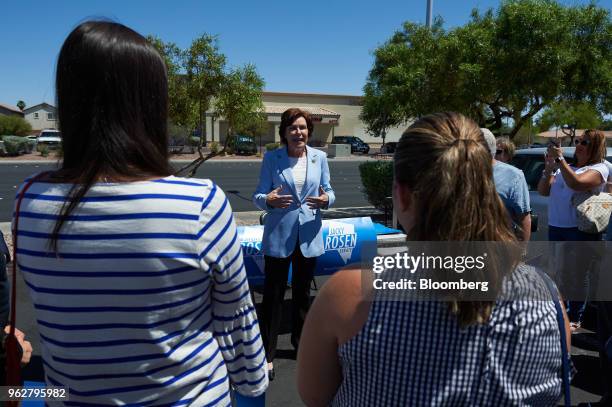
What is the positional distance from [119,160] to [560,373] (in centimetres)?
119

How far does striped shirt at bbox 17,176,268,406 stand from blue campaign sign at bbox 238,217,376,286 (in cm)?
354

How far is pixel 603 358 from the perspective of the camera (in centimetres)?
298

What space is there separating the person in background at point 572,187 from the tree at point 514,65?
162 inches

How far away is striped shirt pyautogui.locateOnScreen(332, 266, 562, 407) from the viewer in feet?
3.74

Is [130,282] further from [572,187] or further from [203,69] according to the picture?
[203,69]

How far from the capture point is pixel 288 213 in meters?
3.66

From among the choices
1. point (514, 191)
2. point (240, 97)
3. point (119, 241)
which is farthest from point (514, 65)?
point (119, 241)

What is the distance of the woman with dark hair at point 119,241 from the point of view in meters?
1.21

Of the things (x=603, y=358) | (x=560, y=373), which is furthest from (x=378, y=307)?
(x=603, y=358)

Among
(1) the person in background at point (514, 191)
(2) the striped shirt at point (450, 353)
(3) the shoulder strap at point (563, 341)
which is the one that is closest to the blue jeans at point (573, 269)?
(1) the person in background at point (514, 191)

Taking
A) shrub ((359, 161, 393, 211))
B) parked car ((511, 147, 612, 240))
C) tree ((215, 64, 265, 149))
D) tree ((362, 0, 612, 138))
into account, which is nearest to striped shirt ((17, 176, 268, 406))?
parked car ((511, 147, 612, 240))

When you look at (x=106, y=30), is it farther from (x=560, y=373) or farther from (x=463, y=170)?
(x=560, y=373)

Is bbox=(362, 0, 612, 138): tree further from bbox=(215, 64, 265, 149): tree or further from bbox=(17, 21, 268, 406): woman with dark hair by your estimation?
bbox=(17, 21, 268, 406): woman with dark hair

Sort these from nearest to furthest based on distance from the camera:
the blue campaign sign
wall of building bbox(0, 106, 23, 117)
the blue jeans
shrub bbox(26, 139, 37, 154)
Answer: the blue jeans, the blue campaign sign, shrub bbox(26, 139, 37, 154), wall of building bbox(0, 106, 23, 117)
